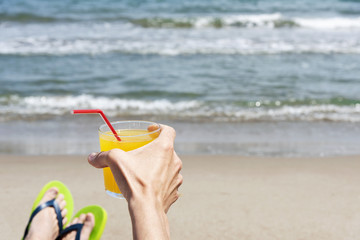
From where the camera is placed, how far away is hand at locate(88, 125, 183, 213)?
1624mm

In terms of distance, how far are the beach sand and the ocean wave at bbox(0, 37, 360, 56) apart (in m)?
5.15

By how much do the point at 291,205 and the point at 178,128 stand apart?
1.96 m

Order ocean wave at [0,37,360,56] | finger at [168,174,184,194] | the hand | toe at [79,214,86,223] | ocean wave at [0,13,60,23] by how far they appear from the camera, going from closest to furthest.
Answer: the hand
finger at [168,174,184,194]
toe at [79,214,86,223]
ocean wave at [0,37,360,56]
ocean wave at [0,13,60,23]

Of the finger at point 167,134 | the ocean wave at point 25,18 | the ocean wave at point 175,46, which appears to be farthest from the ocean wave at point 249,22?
the finger at point 167,134

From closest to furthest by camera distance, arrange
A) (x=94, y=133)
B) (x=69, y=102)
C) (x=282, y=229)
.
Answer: (x=282, y=229) → (x=94, y=133) → (x=69, y=102)

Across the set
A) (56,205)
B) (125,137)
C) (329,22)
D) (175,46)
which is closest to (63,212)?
(56,205)

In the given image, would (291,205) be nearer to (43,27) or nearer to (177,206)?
(177,206)

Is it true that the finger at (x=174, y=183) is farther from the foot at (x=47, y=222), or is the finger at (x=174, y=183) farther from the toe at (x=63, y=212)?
the toe at (x=63, y=212)

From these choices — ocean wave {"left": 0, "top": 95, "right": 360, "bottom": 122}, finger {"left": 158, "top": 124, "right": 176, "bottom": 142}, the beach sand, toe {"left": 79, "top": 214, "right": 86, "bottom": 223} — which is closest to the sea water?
ocean wave {"left": 0, "top": 95, "right": 360, "bottom": 122}

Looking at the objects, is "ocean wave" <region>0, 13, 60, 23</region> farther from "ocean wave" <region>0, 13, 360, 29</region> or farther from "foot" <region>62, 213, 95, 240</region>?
"foot" <region>62, 213, 95, 240</region>

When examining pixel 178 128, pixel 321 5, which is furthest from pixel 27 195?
pixel 321 5

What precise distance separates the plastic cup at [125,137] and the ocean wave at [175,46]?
6.60 meters

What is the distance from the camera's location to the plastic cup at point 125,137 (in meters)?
1.86

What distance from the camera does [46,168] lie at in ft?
11.9
